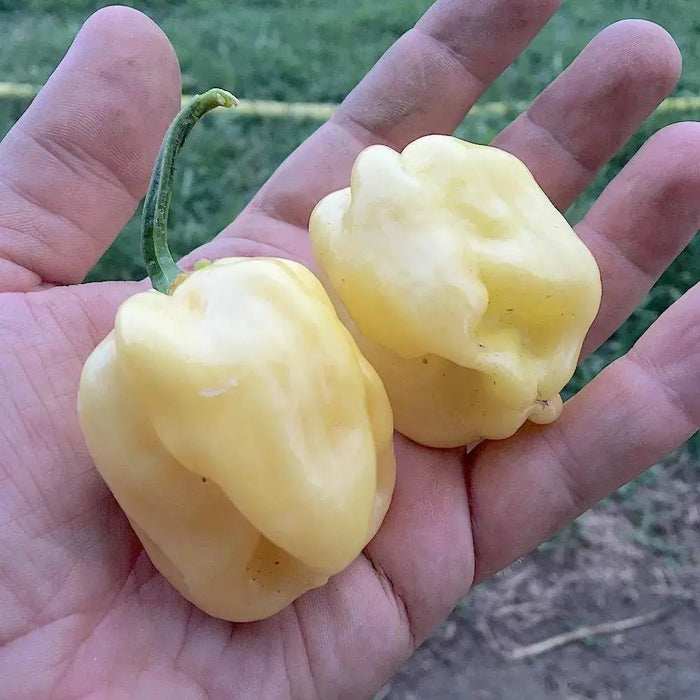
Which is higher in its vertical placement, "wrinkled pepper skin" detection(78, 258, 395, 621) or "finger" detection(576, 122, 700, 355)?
"finger" detection(576, 122, 700, 355)

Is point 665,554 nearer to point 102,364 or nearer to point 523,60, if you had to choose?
point 102,364

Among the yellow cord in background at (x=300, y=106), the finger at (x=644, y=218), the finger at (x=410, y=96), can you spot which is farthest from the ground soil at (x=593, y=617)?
the yellow cord in background at (x=300, y=106)

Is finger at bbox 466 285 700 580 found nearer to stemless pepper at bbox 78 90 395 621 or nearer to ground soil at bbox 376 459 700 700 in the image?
stemless pepper at bbox 78 90 395 621

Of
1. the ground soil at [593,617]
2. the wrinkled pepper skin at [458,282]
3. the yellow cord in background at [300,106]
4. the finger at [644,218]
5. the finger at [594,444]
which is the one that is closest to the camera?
the wrinkled pepper skin at [458,282]

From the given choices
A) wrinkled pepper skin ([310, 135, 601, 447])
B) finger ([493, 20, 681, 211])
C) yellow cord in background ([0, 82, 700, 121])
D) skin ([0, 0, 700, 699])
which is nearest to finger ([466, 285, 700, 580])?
skin ([0, 0, 700, 699])

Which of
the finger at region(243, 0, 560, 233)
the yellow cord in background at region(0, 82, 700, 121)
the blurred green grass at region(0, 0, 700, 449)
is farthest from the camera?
the yellow cord in background at region(0, 82, 700, 121)

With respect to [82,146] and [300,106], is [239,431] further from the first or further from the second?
[300,106]

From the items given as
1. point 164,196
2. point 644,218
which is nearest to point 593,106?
point 644,218

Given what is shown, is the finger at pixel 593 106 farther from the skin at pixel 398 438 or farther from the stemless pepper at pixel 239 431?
the stemless pepper at pixel 239 431
